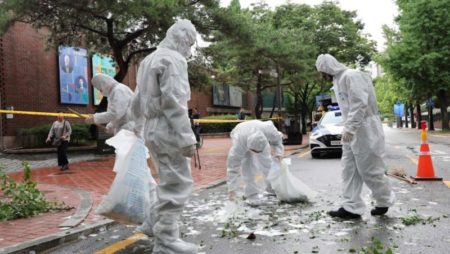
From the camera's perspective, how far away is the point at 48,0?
48.1 feet

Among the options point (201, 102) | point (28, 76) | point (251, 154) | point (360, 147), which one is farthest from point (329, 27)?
point (360, 147)

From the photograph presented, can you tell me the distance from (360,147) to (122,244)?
114 inches

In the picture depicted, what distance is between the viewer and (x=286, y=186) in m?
6.90

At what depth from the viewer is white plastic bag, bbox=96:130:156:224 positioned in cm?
452

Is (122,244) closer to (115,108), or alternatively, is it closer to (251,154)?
(115,108)

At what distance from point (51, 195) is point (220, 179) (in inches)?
135

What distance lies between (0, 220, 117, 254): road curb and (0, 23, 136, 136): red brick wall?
14342mm

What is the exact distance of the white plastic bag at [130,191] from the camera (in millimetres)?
4516

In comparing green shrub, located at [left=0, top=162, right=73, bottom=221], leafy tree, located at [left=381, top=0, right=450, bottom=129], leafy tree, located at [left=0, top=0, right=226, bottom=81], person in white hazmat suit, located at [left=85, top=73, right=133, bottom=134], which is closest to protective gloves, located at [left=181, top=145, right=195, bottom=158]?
person in white hazmat suit, located at [left=85, top=73, right=133, bottom=134]

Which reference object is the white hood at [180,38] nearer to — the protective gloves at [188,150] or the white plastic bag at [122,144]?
the protective gloves at [188,150]

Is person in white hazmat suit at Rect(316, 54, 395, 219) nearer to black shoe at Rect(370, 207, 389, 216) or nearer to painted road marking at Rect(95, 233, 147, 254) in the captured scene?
black shoe at Rect(370, 207, 389, 216)

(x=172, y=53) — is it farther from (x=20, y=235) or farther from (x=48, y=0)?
(x=48, y=0)

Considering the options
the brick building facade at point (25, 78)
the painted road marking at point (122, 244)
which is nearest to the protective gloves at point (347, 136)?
the painted road marking at point (122, 244)

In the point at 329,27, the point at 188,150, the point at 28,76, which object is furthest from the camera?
the point at 329,27
